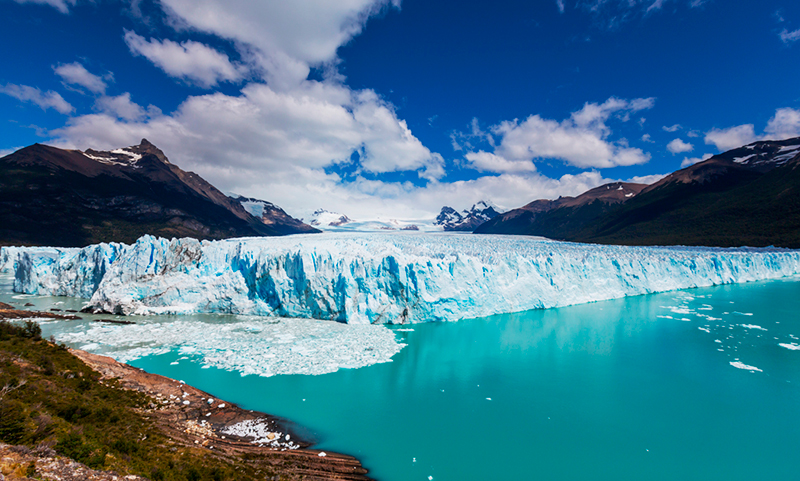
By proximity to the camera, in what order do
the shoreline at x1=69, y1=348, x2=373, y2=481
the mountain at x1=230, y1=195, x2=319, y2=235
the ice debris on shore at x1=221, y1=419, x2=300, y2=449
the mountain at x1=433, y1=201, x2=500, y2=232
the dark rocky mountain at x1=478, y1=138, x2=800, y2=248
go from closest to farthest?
the shoreline at x1=69, y1=348, x2=373, y2=481, the ice debris on shore at x1=221, y1=419, x2=300, y2=449, the dark rocky mountain at x1=478, y1=138, x2=800, y2=248, the mountain at x1=230, y1=195, x2=319, y2=235, the mountain at x1=433, y1=201, x2=500, y2=232

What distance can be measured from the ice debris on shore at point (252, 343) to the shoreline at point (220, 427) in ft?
6.01

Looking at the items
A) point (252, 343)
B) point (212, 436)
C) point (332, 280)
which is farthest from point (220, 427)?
point (332, 280)

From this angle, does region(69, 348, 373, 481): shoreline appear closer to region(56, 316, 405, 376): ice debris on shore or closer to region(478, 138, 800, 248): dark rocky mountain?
region(56, 316, 405, 376): ice debris on shore

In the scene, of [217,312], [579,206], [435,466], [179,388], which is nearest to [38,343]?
[179,388]

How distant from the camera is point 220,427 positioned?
662 cm

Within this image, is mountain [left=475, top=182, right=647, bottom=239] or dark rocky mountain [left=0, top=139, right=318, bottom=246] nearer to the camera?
dark rocky mountain [left=0, top=139, right=318, bottom=246]

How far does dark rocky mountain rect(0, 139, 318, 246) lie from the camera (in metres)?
43.3

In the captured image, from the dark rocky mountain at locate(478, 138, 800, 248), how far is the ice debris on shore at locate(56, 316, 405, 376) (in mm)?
44025

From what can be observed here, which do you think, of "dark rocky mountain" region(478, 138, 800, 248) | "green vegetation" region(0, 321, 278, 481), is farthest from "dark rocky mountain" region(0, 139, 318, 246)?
"dark rocky mountain" region(478, 138, 800, 248)

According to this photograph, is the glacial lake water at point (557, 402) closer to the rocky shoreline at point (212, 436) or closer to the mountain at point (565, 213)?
the rocky shoreline at point (212, 436)

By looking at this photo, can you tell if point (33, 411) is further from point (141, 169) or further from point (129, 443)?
point (141, 169)

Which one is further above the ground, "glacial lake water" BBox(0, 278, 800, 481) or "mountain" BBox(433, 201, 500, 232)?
"mountain" BBox(433, 201, 500, 232)

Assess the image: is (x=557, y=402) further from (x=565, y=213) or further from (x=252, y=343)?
(x=565, y=213)

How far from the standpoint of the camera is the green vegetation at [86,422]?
12.9 feet
